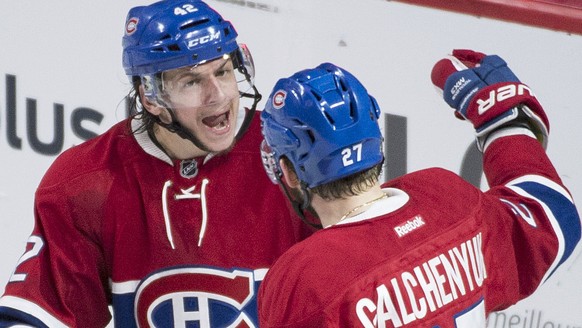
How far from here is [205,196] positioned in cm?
256

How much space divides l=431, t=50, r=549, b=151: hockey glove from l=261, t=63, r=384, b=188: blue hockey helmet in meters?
0.34

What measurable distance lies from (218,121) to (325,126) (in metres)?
0.40

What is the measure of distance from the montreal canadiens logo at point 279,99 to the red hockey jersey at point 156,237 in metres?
0.33

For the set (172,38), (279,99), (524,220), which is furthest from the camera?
(172,38)

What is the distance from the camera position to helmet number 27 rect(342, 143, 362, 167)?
220cm

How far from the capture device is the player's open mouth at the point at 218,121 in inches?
100

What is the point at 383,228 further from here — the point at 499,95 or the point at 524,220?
the point at 499,95

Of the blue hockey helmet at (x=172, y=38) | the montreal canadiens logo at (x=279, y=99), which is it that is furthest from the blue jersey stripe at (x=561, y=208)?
the blue hockey helmet at (x=172, y=38)

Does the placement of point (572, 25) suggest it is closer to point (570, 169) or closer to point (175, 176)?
point (570, 169)

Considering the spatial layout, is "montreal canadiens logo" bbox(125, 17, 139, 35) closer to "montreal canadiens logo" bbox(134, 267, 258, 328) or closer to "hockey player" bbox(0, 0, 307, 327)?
"hockey player" bbox(0, 0, 307, 327)

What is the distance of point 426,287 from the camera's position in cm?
214

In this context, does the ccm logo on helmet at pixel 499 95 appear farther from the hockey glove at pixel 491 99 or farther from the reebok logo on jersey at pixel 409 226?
the reebok logo on jersey at pixel 409 226


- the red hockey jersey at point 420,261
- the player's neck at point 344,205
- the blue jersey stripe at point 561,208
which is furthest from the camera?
the blue jersey stripe at point 561,208

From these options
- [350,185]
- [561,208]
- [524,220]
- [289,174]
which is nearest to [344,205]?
[350,185]
